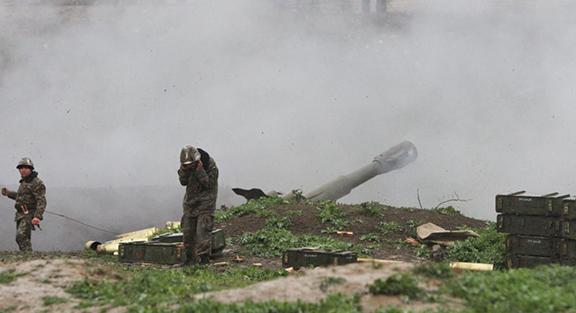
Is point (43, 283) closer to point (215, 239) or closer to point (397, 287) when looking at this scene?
point (397, 287)

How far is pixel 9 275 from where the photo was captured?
360 inches

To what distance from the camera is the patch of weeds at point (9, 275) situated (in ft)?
29.5

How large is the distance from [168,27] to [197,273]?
20.5 m

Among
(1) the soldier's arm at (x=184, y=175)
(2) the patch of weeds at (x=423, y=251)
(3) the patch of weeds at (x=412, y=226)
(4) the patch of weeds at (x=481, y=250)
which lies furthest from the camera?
(3) the patch of weeds at (x=412, y=226)

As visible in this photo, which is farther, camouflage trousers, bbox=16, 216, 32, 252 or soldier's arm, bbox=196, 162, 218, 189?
camouflage trousers, bbox=16, 216, 32, 252

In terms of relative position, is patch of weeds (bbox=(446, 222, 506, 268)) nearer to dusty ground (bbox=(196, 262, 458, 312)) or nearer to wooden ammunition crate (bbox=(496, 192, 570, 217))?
wooden ammunition crate (bbox=(496, 192, 570, 217))

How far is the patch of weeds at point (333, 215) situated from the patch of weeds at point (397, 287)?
9375mm

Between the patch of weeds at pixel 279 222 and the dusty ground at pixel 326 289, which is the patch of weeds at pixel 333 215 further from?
the dusty ground at pixel 326 289

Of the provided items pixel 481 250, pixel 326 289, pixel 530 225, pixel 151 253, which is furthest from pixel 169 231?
pixel 326 289

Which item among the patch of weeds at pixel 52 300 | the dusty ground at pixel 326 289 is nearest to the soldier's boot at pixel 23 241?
the patch of weeds at pixel 52 300

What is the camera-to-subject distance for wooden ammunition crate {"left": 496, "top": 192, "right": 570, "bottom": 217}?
11820 mm

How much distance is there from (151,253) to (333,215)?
5.53m

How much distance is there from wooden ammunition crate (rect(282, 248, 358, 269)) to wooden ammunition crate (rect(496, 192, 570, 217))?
281 cm

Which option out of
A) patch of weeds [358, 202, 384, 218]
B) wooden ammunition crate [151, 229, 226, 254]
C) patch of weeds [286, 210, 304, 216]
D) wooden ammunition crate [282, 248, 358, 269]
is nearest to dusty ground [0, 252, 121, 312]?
wooden ammunition crate [282, 248, 358, 269]
